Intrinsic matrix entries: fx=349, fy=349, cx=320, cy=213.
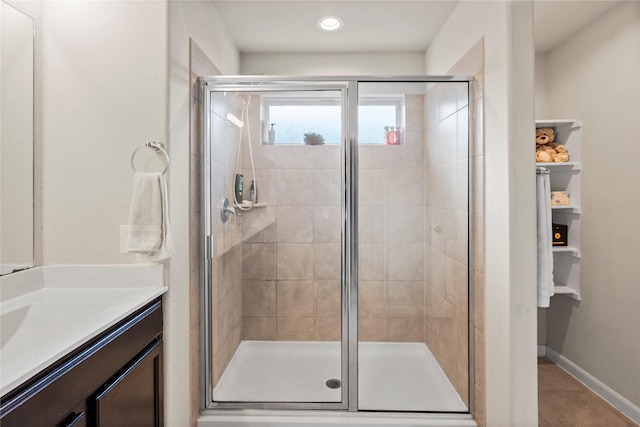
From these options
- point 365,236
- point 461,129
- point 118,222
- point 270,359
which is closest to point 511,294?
point 365,236

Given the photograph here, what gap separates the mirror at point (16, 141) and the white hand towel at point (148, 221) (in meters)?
0.42

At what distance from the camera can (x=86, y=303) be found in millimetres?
1359

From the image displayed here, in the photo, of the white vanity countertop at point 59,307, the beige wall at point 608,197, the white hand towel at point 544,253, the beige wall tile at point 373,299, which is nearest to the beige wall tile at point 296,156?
the beige wall tile at point 373,299

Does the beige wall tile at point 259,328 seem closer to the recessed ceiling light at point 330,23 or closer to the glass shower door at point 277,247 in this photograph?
the glass shower door at point 277,247

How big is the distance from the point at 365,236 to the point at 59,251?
1.47m

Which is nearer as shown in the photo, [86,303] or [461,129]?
[86,303]

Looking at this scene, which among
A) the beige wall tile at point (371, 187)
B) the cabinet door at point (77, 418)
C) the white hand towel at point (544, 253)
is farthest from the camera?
the beige wall tile at point (371, 187)

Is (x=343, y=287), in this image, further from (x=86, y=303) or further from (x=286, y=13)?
(x=286, y=13)

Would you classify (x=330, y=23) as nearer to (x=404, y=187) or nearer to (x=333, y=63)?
(x=333, y=63)

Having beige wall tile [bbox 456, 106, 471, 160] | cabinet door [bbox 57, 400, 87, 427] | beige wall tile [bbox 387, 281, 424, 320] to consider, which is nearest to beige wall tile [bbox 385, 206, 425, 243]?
beige wall tile [bbox 387, 281, 424, 320]

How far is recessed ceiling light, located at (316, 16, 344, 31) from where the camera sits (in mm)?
2376

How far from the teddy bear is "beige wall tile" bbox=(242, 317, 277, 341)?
2.15 m

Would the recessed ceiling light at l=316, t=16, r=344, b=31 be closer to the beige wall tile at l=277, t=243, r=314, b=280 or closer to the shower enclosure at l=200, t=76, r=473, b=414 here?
the shower enclosure at l=200, t=76, r=473, b=414

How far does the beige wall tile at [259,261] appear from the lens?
206 centimetres
